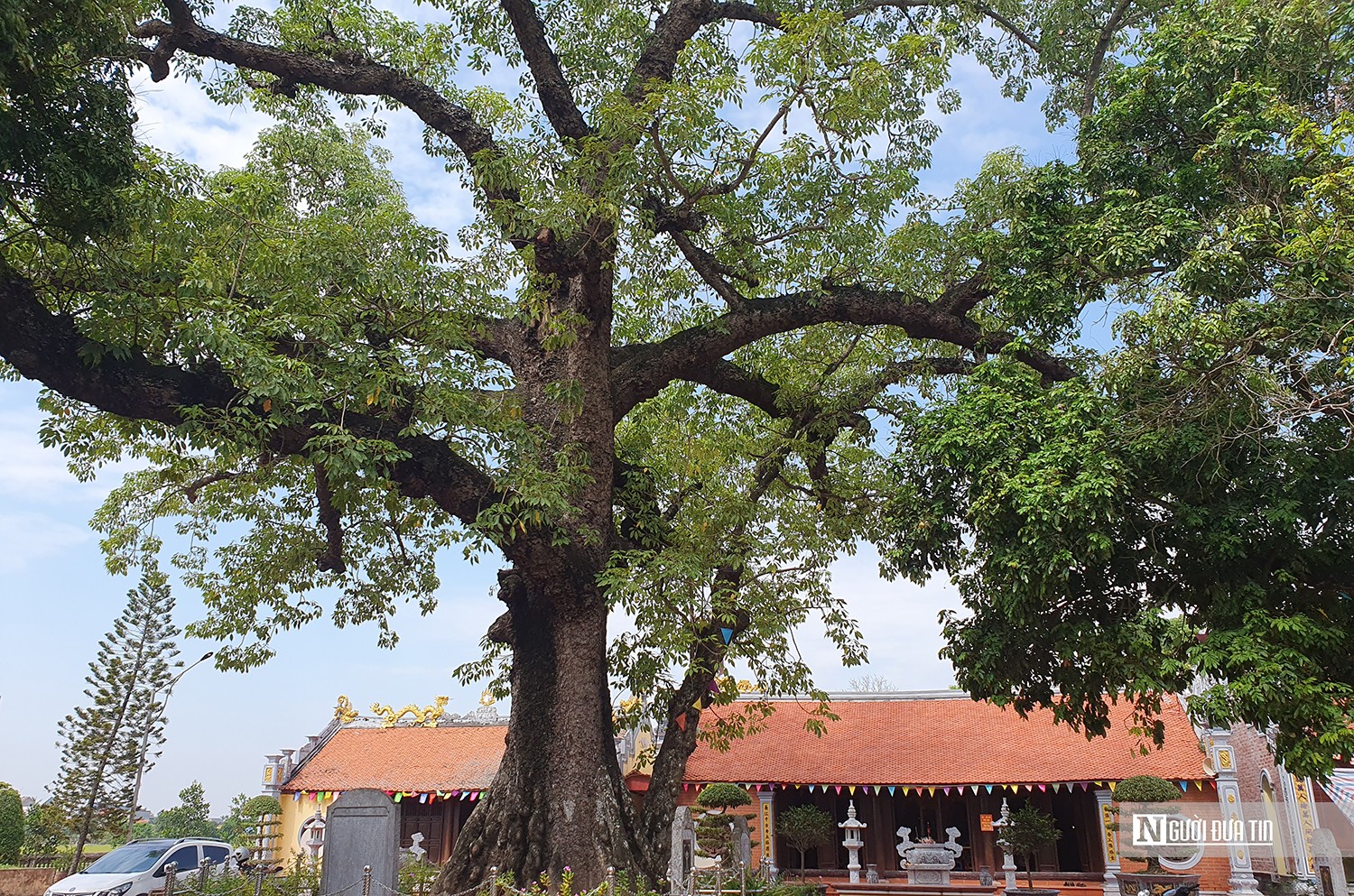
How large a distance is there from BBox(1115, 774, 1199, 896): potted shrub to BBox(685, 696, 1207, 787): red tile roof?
0.47 meters

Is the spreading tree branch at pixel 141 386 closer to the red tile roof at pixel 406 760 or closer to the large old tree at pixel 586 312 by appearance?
the large old tree at pixel 586 312

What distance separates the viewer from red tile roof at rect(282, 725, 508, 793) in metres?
16.9

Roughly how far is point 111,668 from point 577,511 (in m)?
19.8

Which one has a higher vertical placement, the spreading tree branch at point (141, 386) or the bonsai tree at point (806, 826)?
the spreading tree branch at point (141, 386)

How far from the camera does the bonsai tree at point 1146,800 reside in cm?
1334

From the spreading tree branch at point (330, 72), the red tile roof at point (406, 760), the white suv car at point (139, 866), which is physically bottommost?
the white suv car at point (139, 866)

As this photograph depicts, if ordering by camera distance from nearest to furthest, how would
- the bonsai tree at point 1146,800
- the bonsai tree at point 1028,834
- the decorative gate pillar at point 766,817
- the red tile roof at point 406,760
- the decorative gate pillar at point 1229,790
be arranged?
1. the bonsai tree at point 1146,800
2. the decorative gate pillar at point 1229,790
3. the bonsai tree at point 1028,834
4. the decorative gate pillar at point 766,817
5. the red tile roof at point 406,760

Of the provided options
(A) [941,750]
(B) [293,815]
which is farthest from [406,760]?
(A) [941,750]

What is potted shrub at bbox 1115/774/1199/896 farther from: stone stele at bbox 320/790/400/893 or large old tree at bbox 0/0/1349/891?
stone stele at bbox 320/790/400/893

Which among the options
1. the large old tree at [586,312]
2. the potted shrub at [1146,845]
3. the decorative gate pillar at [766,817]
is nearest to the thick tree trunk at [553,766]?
the large old tree at [586,312]

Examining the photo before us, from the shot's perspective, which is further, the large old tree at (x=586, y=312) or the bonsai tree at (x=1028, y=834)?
the bonsai tree at (x=1028, y=834)

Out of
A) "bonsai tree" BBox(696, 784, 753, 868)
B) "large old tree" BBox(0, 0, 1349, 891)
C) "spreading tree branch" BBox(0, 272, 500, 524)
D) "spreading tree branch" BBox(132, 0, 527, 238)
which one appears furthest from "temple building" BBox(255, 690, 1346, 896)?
"spreading tree branch" BBox(132, 0, 527, 238)

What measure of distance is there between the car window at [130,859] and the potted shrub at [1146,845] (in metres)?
13.8

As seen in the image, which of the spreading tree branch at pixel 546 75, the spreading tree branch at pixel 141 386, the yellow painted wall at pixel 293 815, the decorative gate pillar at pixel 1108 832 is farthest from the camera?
the yellow painted wall at pixel 293 815
